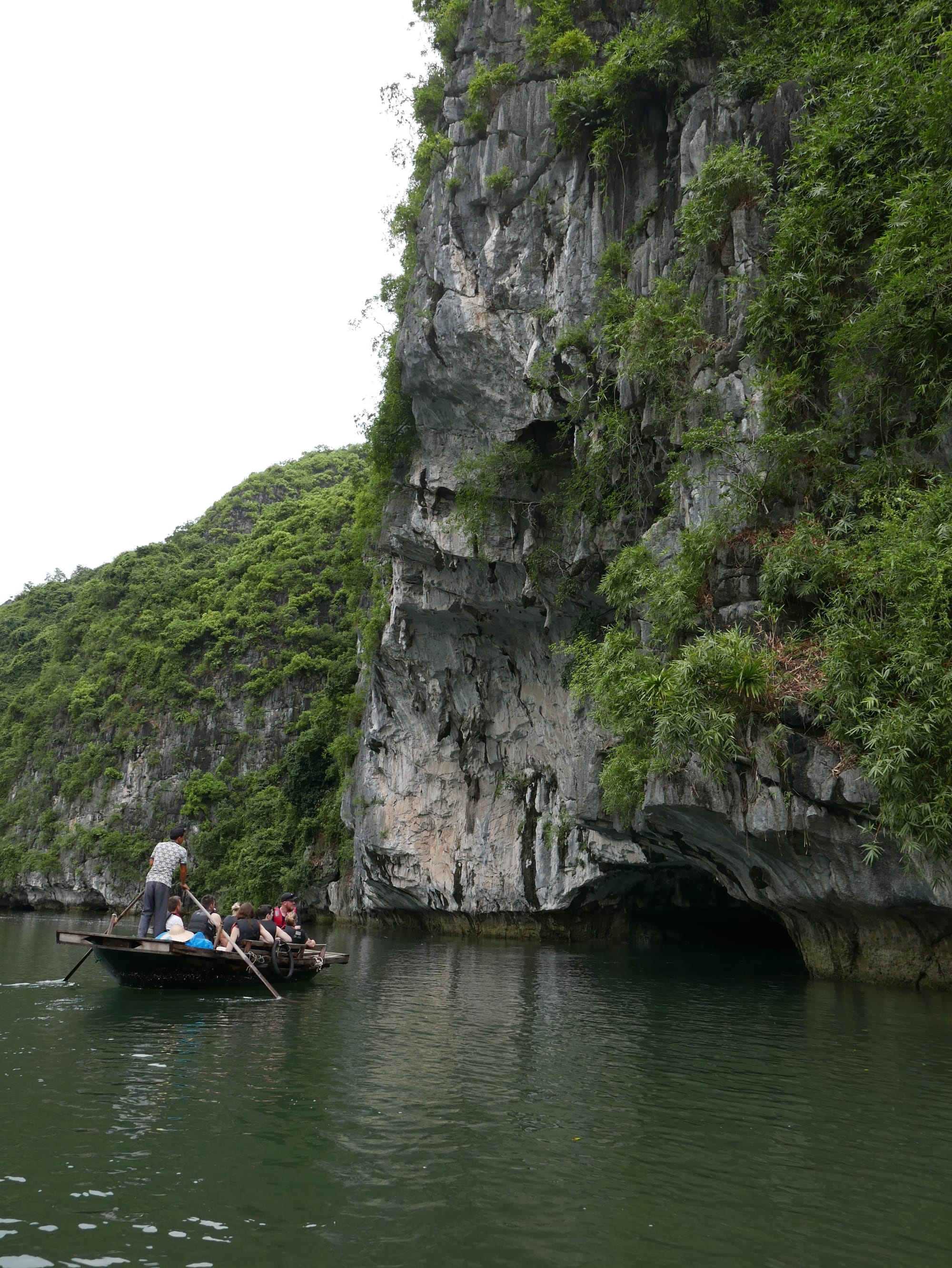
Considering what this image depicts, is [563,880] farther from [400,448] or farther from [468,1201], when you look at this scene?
[468,1201]

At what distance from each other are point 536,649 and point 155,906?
12.9m

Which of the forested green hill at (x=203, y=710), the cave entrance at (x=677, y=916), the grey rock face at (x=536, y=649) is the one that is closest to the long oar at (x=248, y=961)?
the grey rock face at (x=536, y=649)

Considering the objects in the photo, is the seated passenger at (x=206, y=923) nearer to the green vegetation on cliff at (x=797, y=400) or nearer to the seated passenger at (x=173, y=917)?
the seated passenger at (x=173, y=917)

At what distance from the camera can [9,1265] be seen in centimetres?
369

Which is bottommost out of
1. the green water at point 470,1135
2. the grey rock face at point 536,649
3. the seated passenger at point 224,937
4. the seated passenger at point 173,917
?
the green water at point 470,1135

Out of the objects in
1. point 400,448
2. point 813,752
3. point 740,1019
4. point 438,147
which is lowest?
point 740,1019

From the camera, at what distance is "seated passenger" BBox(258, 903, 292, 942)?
13773mm

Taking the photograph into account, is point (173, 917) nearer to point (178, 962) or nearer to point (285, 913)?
point (178, 962)

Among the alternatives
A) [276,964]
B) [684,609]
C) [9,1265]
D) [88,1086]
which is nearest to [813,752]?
[684,609]

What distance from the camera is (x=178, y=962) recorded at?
1152 centimetres

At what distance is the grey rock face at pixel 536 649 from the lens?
1270 centimetres

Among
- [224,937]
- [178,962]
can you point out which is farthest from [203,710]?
[178,962]

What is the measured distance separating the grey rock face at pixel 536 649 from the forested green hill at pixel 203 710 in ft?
26.6

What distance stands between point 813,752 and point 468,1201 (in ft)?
28.0
